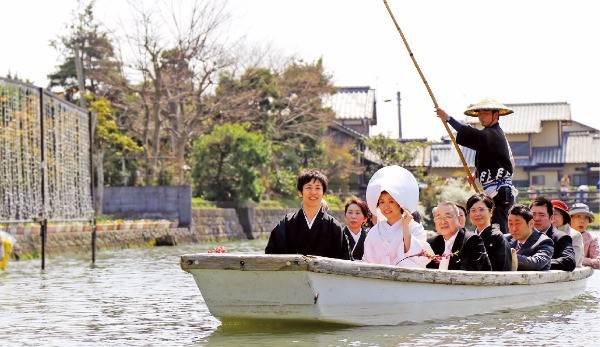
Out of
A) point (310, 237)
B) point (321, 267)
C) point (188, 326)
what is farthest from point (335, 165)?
point (321, 267)

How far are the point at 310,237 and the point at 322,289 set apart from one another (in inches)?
30.8

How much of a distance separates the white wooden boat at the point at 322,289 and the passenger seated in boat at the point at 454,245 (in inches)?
8.1

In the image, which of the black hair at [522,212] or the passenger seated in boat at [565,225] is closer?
the black hair at [522,212]

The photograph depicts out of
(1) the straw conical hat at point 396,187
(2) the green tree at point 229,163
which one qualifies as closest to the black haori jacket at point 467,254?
(1) the straw conical hat at point 396,187

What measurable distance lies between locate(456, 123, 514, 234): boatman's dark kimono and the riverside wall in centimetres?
1466

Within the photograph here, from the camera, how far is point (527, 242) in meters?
12.4

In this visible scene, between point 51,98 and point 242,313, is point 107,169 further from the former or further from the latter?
point 242,313

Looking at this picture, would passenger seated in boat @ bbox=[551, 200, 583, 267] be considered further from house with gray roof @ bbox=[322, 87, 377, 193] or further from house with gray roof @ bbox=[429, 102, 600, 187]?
house with gray roof @ bbox=[429, 102, 600, 187]

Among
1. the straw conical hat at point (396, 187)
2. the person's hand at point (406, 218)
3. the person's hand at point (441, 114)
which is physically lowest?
the person's hand at point (406, 218)

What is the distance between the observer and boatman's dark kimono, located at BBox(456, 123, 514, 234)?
12266 millimetres

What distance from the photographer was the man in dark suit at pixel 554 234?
42.2 feet

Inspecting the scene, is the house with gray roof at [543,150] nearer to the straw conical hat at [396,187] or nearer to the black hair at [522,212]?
the black hair at [522,212]

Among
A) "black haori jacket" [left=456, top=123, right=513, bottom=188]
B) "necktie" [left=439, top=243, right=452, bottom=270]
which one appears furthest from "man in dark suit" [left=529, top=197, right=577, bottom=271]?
"necktie" [left=439, top=243, right=452, bottom=270]

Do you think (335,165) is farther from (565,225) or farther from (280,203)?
(565,225)
